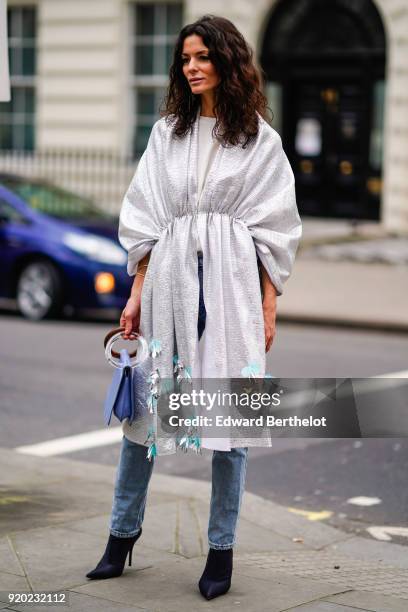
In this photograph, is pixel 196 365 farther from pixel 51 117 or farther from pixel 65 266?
pixel 51 117

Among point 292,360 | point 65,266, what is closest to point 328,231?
point 65,266

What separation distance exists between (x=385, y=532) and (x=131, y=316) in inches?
81.1

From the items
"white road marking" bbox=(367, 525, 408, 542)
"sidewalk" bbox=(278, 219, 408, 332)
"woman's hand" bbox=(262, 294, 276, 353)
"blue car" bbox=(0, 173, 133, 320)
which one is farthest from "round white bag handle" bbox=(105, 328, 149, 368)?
"sidewalk" bbox=(278, 219, 408, 332)

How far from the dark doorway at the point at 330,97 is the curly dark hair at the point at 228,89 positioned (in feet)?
55.6

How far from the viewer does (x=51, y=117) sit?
24.0 metres

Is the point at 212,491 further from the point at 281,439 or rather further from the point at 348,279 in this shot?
the point at 348,279

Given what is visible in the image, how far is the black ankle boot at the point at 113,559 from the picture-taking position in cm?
438

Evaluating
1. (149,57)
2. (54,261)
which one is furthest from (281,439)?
(149,57)

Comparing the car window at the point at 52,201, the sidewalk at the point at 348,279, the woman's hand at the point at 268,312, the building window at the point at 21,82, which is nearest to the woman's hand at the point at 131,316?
the woman's hand at the point at 268,312

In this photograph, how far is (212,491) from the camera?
14.3 feet

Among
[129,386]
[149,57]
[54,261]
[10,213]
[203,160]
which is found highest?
[149,57]

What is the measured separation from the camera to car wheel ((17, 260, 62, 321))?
13.0 m

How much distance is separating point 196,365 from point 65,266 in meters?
8.75

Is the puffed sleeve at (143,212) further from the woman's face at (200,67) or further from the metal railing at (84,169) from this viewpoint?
the metal railing at (84,169)
